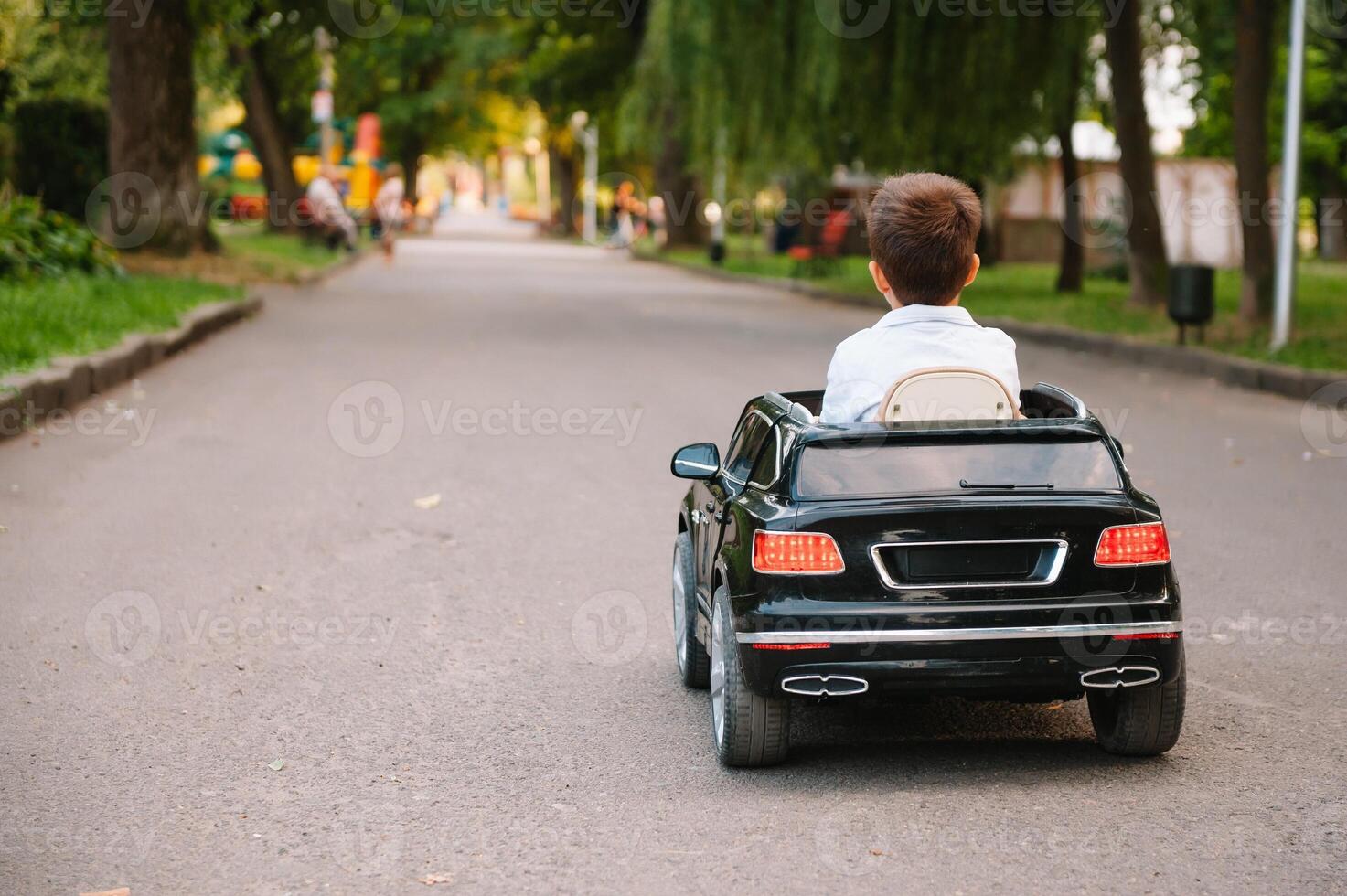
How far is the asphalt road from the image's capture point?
12.9ft

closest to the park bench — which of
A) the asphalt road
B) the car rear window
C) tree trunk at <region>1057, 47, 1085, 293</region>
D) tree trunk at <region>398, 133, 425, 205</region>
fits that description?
tree trunk at <region>1057, 47, 1085, 293</region>

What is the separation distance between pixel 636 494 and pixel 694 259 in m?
34.8

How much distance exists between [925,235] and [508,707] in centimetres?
189

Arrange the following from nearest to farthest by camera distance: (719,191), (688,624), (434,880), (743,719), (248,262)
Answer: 1. (434,880)
2. (743,719)
3. (688,624)
4. (248,262)
5. (719,191)

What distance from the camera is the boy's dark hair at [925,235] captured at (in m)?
4.72

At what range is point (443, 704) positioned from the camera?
5.28m

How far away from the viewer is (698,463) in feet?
16.6

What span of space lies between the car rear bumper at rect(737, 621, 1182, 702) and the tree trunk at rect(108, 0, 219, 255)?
786 inches

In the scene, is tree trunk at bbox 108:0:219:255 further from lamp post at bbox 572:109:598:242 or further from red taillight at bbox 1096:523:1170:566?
lamp post at bbox 572:109:598:242

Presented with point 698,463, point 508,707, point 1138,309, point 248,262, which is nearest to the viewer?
point 698,463

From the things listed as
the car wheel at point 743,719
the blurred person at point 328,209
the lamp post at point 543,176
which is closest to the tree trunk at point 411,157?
the lamp post at point 543,176

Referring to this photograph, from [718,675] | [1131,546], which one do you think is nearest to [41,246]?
[718,675]

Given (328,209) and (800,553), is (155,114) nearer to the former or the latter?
(328,209)

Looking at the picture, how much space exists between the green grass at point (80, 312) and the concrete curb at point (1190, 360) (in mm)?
7396
